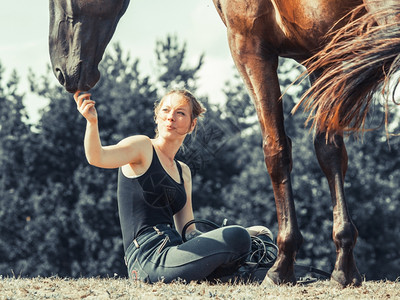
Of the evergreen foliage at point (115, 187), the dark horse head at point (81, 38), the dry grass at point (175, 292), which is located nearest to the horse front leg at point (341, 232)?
the dry grass at point (175, 292)

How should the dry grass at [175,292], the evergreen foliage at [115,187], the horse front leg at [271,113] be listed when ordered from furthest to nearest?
the evergreen foliage at [115,187] < the horse front leg at [271,113] < the dry grass at [175,292]

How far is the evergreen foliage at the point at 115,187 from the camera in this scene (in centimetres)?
1594

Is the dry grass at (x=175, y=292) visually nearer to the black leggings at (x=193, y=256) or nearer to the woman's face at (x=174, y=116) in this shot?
the black leggings at (x=193, y=256)

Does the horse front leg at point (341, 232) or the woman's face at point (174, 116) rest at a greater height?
the woman's face at point (174, 116)

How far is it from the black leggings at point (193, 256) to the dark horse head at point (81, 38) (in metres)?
1.07

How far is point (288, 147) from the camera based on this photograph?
13.0 feet

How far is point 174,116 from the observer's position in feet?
12.7

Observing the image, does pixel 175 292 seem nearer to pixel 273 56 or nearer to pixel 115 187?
pixel 273 56

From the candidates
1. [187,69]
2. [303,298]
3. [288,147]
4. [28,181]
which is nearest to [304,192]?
[187,69]

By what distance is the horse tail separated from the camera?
255 centimetres

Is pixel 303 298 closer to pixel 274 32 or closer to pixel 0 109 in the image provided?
pixel 274 32

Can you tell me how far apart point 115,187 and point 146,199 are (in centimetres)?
1283

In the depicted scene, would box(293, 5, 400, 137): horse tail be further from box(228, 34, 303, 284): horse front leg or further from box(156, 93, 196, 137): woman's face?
box(156, 93, 196, 137): woman's face

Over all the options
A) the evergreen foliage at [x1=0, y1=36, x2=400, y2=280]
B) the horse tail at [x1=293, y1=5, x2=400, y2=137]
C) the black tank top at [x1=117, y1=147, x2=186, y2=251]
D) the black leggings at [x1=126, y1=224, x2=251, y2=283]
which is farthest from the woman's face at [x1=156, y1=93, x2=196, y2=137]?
the evergreen foliage at [x1=0, y1=36, x2=400, y2=280]
